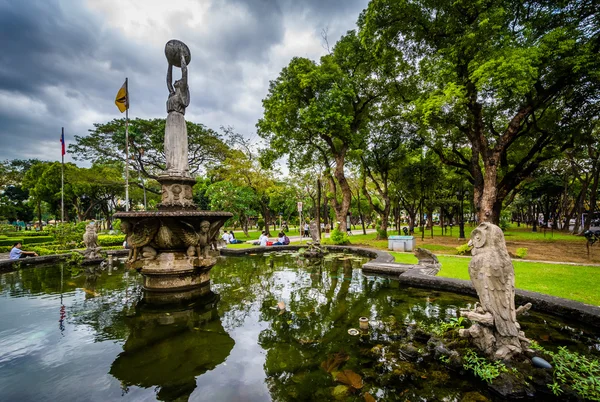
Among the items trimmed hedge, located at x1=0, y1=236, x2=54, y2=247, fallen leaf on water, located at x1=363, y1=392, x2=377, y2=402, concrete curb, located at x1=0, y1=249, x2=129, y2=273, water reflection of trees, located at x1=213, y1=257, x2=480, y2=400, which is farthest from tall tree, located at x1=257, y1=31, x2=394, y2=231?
trimmed hedge, located at x1=0, y1=236, x2=54, y2=247

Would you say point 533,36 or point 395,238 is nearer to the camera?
point 533,36

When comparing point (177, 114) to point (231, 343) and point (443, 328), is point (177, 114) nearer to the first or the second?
point (231, 343)

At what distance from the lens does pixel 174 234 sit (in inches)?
243

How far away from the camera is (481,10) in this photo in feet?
34.8

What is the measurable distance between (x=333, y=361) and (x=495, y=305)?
2168 mm

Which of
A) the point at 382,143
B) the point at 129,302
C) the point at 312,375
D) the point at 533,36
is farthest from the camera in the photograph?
the point at 382,143

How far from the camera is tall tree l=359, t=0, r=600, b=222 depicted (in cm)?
914

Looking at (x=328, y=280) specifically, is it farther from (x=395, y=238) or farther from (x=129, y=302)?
(x=395, y=238)

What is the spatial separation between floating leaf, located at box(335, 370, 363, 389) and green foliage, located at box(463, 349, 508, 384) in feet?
4.28

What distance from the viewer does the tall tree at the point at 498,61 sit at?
9.14 m

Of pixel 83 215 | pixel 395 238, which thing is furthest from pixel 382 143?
pixel 83 215

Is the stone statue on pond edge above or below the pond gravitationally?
above

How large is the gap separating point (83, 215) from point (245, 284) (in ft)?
143

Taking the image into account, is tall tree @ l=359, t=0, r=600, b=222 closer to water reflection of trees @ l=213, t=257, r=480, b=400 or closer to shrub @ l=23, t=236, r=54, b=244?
water reflection of trees @ l=213, t=257, r=480, b=400
